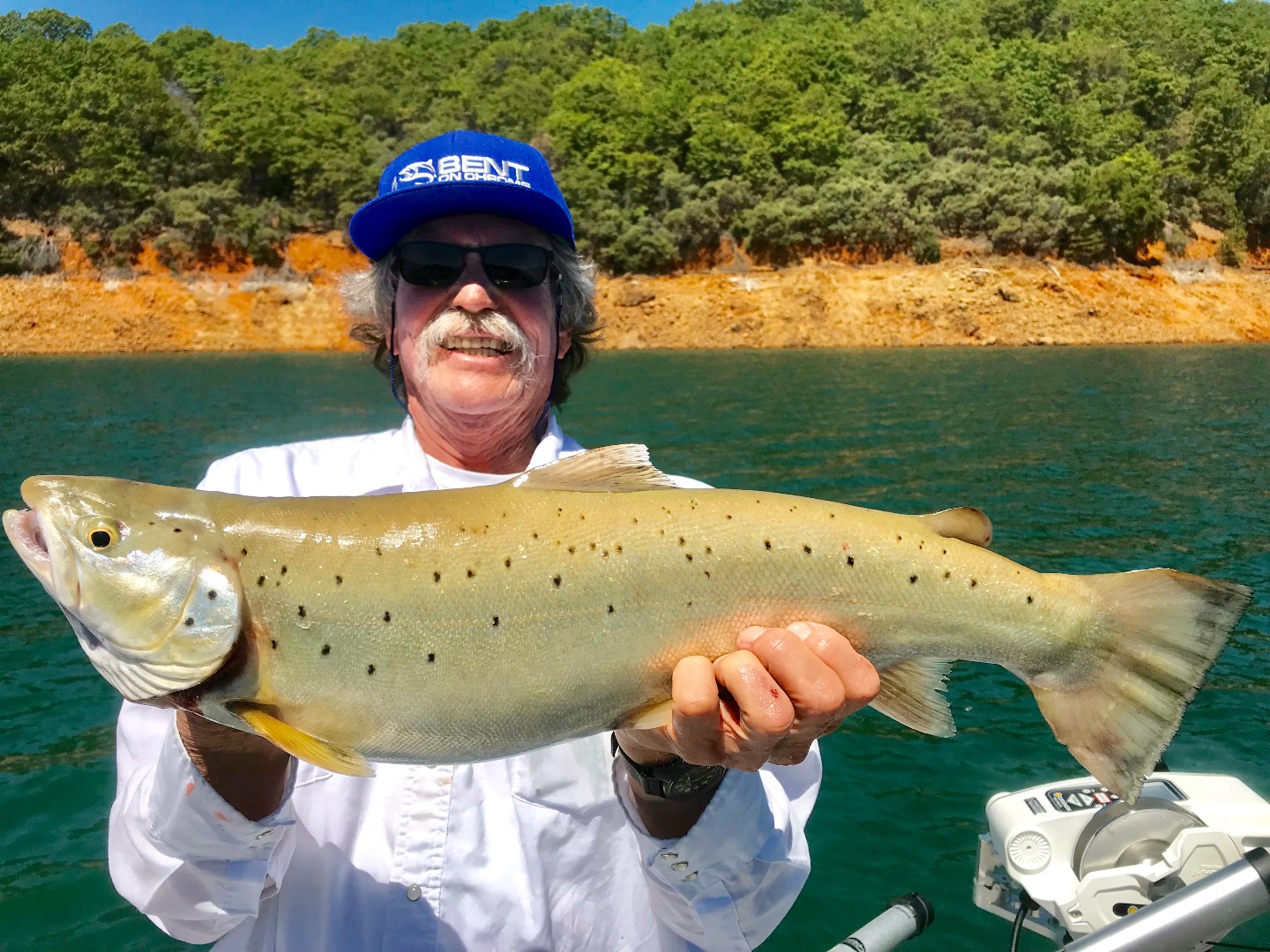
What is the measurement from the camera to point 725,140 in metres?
68.9

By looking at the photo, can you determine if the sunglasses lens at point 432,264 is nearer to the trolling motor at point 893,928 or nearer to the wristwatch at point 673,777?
the wristwatch at point 673,777

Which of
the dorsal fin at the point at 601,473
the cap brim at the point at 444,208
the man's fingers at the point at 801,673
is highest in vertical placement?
the cap brim at the point at 444,208

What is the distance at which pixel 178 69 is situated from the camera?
87.9 meters

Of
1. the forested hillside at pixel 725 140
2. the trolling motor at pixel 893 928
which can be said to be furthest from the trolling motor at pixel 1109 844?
the forested hillside at pixel 725 140

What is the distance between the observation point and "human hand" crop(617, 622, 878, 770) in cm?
259

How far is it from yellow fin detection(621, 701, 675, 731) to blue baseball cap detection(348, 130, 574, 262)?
2.19 meters

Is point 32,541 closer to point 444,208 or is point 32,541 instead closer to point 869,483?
point 444,208

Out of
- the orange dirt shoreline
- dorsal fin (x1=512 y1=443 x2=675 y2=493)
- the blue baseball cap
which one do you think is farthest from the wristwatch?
the orange dirt shoreline

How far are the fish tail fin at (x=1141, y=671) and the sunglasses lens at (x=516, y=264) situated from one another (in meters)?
2.45

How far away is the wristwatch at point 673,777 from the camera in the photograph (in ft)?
9.57

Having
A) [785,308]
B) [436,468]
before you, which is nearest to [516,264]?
[436,468]

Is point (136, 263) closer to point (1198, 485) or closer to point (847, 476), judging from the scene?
point (847, 476)

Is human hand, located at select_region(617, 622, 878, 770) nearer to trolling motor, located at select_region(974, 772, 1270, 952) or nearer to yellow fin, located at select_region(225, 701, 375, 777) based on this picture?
yellow fin, located at select_region(225, 701, 375, 777)

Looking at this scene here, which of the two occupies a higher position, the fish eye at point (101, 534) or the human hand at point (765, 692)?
the fish eye at point (101, 534)
